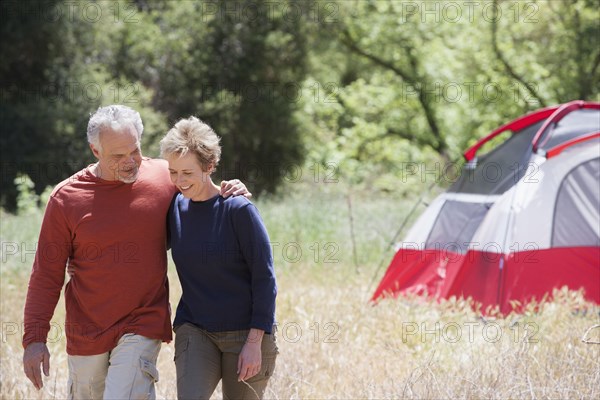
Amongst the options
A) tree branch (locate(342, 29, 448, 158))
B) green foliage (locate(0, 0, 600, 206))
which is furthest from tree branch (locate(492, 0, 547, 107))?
tree branch (locate(342, 29, 448, 158))

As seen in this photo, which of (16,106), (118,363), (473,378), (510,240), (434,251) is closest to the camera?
(118,363)

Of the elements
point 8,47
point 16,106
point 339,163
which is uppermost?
point 8,47

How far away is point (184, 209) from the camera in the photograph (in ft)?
10.7

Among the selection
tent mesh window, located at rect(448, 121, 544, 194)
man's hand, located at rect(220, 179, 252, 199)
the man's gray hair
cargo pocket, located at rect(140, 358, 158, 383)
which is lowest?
cargo pocket, located at rect(140, 358, 158, 383)

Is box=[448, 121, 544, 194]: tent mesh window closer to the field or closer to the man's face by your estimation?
the field

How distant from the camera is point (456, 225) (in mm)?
7078

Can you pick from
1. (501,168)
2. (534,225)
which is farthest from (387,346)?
(501,168)

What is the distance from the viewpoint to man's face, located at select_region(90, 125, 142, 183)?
3.21 m

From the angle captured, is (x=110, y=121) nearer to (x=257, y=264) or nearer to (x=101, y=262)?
(x=101, y=262)

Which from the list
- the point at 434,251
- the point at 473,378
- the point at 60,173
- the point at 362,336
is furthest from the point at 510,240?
the point at 60,173

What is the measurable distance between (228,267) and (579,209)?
4020 mm

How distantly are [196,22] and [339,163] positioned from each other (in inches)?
208

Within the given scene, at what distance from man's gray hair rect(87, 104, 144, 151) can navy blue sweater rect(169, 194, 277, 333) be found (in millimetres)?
448

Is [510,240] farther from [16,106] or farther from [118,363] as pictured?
[16,106]
